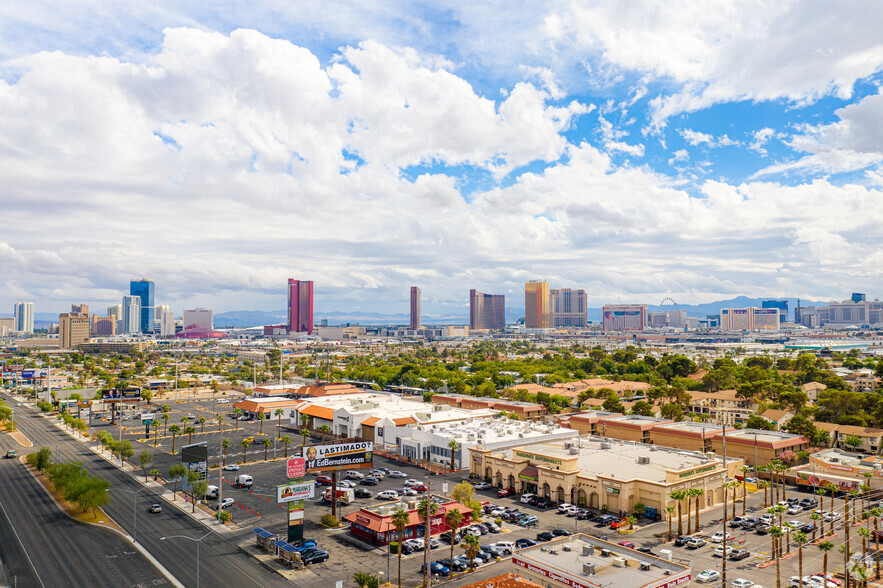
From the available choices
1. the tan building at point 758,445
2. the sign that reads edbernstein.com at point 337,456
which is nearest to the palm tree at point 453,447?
the sign that reads edbernstein.com at point 337,456

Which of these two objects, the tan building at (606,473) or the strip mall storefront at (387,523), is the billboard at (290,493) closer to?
the strip mall storefront at (387,523)

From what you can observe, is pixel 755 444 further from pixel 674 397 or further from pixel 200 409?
pixel 200 409

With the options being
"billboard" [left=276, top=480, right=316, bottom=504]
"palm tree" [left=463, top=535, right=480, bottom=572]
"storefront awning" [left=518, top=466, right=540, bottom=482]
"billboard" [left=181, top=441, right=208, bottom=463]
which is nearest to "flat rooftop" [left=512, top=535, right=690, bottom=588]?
"palm tree" [left=463, top=535, right=480, bottom=572]

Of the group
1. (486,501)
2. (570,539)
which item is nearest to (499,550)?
(570,539)

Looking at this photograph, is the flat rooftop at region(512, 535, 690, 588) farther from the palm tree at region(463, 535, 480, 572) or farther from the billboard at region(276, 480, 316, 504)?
the billboard at region(276, 480, 316, 504)

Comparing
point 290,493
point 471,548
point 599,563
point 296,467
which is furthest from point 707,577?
point 296,467
